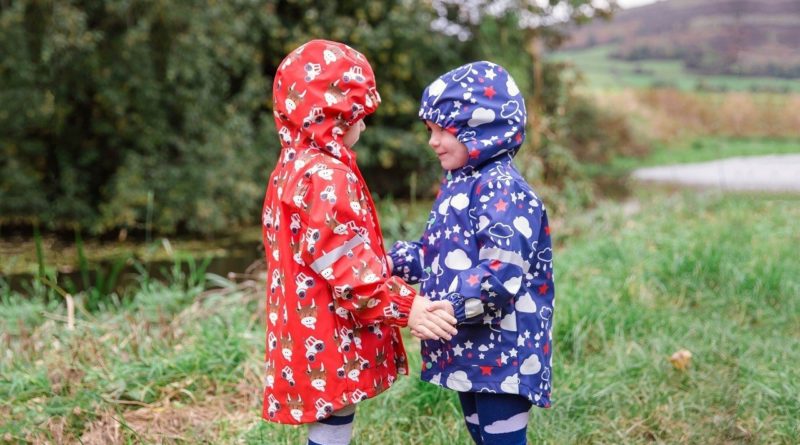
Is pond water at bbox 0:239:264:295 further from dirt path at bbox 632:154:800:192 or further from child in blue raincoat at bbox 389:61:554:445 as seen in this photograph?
dirt path at bbox 632:154:800:192

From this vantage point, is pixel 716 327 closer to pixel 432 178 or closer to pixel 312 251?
pixel 312 251

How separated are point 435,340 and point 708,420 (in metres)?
1.38

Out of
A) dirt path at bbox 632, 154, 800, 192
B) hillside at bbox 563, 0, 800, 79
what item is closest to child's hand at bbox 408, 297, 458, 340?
hillside at bbox 563, 0, 800, 79

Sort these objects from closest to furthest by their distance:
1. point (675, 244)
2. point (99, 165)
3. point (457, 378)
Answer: point (457, 378), point (675, 244), point (99, 165)

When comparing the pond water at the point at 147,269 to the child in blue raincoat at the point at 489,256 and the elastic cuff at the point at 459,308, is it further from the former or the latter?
the elastic cuff at the point at 459,308

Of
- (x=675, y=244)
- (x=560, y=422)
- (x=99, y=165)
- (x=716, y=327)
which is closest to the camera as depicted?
(x=560, y=422)

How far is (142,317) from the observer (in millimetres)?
4500

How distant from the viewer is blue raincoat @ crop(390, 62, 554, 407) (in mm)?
2076

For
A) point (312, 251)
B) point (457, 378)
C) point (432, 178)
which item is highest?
point (312, 251)

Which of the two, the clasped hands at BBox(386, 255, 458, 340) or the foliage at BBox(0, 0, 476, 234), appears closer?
the clasped hands at BBox(386, 255, 458, 340)

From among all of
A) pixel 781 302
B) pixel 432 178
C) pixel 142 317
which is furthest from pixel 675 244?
pixel 432 178

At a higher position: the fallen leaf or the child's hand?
the child's hand

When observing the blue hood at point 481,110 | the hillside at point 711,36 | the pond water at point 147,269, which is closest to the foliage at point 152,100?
the pond water at point 147,269

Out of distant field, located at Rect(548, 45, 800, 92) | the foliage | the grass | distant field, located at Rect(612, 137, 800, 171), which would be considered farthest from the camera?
distant field, located at Rect(548, 45, 800, 92)
